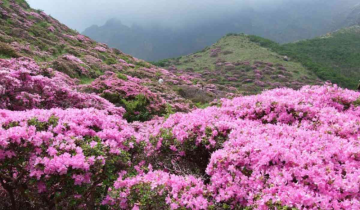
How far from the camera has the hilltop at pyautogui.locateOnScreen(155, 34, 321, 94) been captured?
50938mm

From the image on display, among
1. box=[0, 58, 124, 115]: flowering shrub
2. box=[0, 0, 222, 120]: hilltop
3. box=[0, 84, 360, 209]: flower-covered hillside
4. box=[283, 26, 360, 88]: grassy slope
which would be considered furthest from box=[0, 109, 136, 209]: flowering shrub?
box=[283, 26, 360, 88]: grassy slope

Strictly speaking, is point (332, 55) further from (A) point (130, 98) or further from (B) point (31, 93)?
(B) point (31, 93)

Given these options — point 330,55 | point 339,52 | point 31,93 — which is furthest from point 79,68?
point 339,52

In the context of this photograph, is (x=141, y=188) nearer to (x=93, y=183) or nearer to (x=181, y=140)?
(x=93, y=183)

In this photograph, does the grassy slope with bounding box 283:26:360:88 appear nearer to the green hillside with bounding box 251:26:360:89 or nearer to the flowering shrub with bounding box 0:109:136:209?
the green hillside with bounding box 251:26:360:89

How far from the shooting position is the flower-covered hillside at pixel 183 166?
2752 mm

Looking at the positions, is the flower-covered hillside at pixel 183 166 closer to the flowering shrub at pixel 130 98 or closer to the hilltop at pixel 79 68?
the flowering shrub at pixel 130 98

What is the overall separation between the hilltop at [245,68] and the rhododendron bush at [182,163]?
37.0 meters

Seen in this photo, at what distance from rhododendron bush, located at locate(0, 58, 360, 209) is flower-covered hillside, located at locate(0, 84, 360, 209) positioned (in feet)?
0.04

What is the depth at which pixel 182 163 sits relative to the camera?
183 inches

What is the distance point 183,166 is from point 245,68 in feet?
205

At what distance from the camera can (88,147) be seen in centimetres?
346

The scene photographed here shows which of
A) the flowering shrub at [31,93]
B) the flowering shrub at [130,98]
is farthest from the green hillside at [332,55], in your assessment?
the flowering shrub at [31,93]

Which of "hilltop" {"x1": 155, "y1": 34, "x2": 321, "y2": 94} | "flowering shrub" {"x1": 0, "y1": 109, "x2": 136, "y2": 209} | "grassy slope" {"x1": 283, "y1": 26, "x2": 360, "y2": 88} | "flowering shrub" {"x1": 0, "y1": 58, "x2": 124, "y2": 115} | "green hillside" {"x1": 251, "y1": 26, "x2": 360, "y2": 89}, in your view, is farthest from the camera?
"grassy slope" {"x1": 283, "y1": 26, "x2": 360, "y2": 88}
